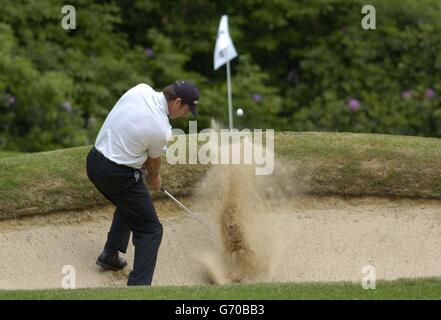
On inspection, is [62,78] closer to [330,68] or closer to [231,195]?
[330,68]

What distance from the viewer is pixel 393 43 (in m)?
16.8

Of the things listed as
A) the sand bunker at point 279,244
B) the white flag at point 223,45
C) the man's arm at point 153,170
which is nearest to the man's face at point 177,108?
the man's arm at point 153,170

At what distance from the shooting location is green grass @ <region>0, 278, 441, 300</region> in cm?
762

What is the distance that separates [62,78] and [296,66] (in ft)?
13.1

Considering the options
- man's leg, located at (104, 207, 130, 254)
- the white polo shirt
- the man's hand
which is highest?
the white polo shirt

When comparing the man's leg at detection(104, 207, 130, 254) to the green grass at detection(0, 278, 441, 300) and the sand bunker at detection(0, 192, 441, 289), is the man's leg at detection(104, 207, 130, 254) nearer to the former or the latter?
the sand bunker at detection(0, 192, 441, 289)

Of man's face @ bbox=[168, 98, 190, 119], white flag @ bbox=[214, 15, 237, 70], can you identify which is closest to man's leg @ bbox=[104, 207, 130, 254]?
man's face @ bbox=[168, 98, 190, 119]

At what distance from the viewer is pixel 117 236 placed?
919 centimetres

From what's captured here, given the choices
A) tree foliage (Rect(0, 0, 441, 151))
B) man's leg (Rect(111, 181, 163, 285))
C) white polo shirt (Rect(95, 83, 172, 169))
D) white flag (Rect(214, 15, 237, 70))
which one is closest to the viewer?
white polo shirt (Rect(95, 83, 172, 169))

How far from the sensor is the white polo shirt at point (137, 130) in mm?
8391

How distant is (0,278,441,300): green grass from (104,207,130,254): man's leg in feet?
3.83

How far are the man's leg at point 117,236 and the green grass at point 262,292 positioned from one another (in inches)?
46.0

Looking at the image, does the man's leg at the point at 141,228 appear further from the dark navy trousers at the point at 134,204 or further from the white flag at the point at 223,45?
the white flag at the point at 223,45
